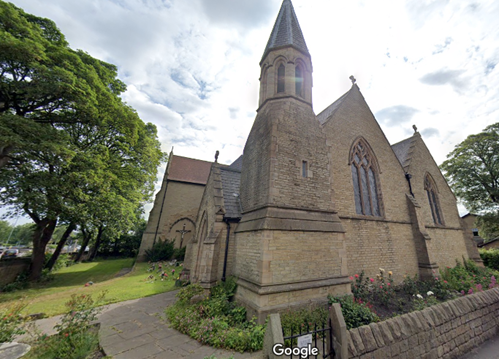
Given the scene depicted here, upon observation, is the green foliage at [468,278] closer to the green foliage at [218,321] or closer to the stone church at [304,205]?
the stone church at [304,205]

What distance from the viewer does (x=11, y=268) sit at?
12578mm

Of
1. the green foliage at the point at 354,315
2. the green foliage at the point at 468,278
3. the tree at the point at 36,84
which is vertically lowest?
the green foliage at the point at 354,315

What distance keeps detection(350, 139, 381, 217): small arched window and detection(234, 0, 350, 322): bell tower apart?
3507 millimetres

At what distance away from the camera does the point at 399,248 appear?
1055 centimetres

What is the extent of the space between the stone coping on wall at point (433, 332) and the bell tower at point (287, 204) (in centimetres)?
244

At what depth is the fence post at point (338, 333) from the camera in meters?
3.25

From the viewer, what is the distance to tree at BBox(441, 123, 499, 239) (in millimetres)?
21328

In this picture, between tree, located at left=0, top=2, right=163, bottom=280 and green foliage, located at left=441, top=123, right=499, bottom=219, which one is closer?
tree, located at left=0, top=2, right=163, bottom=280

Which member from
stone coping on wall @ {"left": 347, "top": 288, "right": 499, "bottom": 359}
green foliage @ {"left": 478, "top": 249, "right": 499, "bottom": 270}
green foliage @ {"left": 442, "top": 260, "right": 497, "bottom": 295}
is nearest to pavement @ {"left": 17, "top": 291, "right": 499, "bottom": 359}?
stone coping on wall @ {"left": 347, "top": 288, "right": 499, "bottom": 359}

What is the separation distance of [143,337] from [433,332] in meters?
7.44

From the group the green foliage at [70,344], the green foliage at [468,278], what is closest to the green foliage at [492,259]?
the green foliage at [468,278]

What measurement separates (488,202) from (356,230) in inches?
993

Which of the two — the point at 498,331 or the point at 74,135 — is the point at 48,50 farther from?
the point at 498,331

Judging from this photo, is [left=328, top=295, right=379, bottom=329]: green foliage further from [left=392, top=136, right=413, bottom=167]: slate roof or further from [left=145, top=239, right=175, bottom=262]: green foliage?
[left=145, top=239, right=175, bottom=262]: green foliage
